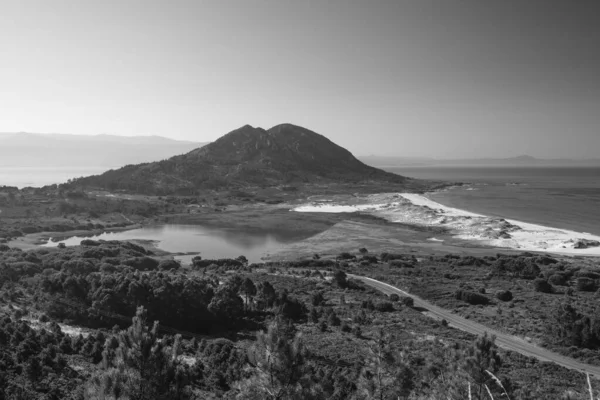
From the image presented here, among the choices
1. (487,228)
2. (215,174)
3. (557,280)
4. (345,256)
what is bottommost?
(345,256)

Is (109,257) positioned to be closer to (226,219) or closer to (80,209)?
(226,219)

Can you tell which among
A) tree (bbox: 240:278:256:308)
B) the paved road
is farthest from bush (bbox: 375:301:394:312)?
tree (bbox: 240:278:256:308)

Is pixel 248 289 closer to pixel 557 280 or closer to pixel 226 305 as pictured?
pixel 226 305

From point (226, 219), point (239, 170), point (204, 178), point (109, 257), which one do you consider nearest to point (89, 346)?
point (109, 257)

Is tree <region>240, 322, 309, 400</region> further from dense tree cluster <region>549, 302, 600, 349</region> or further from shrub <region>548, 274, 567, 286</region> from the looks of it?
shrub <region>548, 274, 567, 286</region>

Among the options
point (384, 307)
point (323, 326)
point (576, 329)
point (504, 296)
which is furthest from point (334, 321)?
point (504, 296)

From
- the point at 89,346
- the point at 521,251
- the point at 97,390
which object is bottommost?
the point at 521,251
